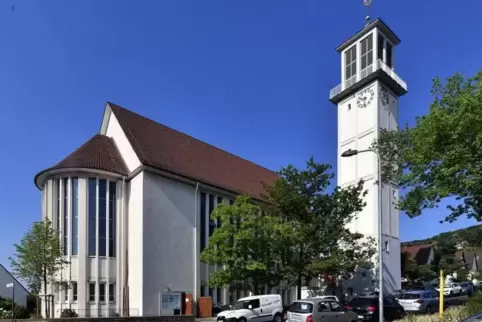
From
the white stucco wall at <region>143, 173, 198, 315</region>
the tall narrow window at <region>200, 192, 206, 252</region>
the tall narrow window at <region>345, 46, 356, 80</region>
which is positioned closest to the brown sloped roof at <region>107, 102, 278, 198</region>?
the tall narrow window at <region>200, 192, 206, 252</region>

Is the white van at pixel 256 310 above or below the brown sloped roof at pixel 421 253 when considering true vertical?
above

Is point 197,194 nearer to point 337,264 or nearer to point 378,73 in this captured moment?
point 337,264

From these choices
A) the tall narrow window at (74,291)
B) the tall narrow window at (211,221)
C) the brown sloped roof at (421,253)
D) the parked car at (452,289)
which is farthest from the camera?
the brown sloped roof at (421,253)

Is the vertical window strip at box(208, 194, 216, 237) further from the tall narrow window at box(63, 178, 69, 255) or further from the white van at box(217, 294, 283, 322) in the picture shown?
the white van at box(217, 294, 283, 322)

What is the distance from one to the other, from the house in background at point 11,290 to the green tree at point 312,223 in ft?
71.9

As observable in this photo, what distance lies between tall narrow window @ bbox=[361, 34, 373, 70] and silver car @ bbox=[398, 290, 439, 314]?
1073 inches

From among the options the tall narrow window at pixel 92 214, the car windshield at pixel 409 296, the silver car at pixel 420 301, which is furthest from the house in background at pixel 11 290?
the silver car at pixel 420 301

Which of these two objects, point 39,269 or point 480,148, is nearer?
point 480,148

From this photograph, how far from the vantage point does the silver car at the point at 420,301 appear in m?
30.5

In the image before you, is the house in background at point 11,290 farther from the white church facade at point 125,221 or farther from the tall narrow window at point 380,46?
the tall narrow window at point 380,46

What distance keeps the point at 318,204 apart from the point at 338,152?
22590mm

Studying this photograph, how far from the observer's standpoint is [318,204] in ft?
108

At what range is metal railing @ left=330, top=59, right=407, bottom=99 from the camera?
→ 50312 millimetres

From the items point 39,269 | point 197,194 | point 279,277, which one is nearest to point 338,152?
point 197,194
